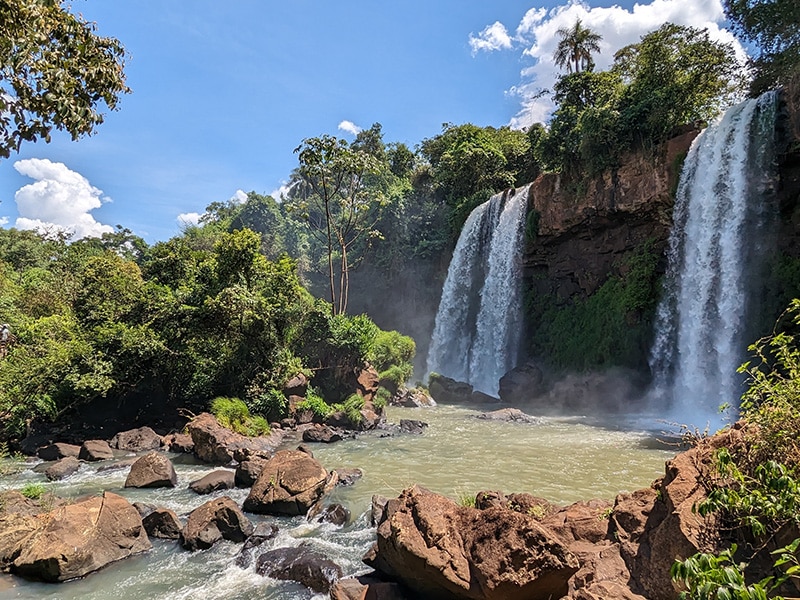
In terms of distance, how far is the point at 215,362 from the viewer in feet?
55.9

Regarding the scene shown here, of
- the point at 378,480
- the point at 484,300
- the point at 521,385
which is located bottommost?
the point at 378,480

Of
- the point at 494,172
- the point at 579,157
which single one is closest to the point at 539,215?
the point at 579,157

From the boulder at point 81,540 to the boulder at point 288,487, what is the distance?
6.08 ft

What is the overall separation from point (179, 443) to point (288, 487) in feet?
21.0

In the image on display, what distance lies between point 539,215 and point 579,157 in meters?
3.76

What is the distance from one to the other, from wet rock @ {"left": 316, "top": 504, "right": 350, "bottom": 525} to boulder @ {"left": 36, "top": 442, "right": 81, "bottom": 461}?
8.36 m

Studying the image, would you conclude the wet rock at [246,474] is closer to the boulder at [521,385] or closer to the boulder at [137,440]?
the boulder at [137,440]

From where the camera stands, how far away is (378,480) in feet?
34.4

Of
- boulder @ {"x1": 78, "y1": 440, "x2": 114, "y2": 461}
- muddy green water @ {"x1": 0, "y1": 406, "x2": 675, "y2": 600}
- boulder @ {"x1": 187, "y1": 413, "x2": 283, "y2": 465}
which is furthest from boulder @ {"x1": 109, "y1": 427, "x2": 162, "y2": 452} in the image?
muddy green water @ {"x1": 0, "y1": 406, "x2": 675, "y2": 600}

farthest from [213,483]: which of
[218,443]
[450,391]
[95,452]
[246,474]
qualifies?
[450,391]

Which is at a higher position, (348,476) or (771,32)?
(771,32)

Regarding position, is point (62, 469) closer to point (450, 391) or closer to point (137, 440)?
point (137, 440)

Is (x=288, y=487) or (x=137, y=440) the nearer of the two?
(x=288, y=487)

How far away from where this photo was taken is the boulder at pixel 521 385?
23953 millimetres
